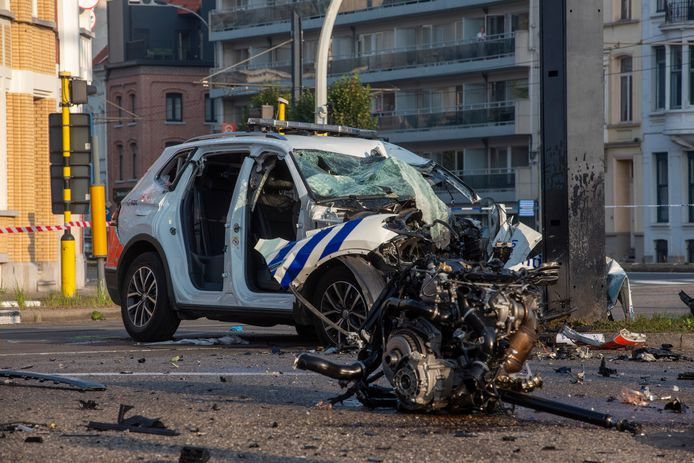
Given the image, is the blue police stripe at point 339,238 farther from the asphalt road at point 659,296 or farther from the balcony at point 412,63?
the balcony at point 412,63

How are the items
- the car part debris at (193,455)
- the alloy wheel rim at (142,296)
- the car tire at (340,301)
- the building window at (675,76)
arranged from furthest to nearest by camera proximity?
the building window at (675,76) → the alloy wheel rim at (142,296) → the car tire at (340,301) → the car part debris at (193,455)

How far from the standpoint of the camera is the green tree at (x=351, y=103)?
5452 cm

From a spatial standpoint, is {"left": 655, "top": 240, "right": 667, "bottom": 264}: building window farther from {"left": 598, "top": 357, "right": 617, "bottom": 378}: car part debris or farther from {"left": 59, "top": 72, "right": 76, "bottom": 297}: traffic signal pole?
{"left": 598, "top": 357, "right": 617, "bottom": 378}: car part debris

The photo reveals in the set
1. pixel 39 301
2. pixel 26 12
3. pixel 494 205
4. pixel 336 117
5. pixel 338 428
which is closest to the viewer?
pixel 338 428

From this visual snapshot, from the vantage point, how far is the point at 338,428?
302 inches

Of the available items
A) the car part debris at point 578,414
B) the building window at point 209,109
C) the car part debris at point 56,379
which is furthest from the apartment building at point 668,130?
the car part debris at point 578,414

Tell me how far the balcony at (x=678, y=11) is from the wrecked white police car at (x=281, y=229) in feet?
137

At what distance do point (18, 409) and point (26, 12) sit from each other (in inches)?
901

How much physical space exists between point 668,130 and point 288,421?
48.9 meters

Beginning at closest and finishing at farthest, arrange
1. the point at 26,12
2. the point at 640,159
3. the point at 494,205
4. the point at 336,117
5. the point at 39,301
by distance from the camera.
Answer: the point at 494,205 → the point at 39,301 → the point at 26,12 → the point at 336,117 → the point at 640,159

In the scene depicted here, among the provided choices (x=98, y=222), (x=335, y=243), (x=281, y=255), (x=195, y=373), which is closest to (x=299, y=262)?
(x=281, y=255)

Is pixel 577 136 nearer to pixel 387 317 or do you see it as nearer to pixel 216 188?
pixel 216 188

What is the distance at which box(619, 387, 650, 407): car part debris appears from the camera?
877 cm

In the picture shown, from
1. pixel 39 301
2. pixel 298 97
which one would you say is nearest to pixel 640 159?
pixel 298 97
